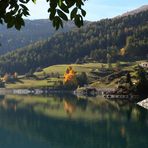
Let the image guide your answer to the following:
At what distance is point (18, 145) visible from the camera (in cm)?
7438

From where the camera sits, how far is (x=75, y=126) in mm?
91188

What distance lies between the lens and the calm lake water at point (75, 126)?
243 ft

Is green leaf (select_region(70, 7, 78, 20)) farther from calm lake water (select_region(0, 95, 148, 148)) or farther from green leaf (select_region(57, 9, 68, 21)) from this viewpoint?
calm lake water (select_region(0, 95, 148, 148))

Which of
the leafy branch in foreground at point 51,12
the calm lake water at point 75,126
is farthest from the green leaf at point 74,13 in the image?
the calm lake water at point 75,126

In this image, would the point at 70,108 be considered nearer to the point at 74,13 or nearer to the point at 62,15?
the point at 74,13

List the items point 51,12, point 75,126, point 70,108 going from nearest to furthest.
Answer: point 51,12, point 75,126, point 70,108

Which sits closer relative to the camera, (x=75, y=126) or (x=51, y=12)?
(x=51, y=12)

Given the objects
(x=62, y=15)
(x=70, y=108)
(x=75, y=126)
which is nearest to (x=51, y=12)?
(x=62, y=15)

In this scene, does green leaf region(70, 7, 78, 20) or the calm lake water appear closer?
green leaf region(70, 7, 78, 20)

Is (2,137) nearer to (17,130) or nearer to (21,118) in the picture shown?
(17,130)

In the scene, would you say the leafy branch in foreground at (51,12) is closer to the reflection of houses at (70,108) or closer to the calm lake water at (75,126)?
the calm lake water at (75,126)

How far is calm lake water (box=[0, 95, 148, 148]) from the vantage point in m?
73.9

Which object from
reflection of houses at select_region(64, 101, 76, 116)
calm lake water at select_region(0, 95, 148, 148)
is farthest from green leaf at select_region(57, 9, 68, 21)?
reflection of houses at select_region(64, 101, 76, 116)

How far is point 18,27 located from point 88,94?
176799 mm
